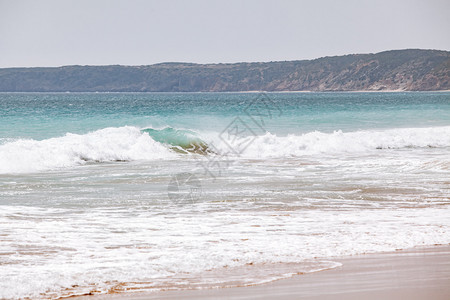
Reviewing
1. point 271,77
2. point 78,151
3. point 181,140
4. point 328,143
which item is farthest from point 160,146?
point 271,77

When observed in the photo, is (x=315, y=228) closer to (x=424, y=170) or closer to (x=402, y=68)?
(x=424, y=170)

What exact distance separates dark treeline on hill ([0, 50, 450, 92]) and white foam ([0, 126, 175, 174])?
491ft

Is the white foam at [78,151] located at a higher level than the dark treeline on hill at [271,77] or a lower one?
lower

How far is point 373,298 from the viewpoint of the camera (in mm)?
5770

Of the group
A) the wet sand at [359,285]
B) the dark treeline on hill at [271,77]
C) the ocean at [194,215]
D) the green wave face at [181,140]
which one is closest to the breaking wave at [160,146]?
the green wave face at [181,140]

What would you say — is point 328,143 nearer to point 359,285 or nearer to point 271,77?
point 359,285

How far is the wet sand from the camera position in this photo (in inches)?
233

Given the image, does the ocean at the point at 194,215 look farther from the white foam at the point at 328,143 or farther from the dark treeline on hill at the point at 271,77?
the dark treeline on hill at the point at 271,77

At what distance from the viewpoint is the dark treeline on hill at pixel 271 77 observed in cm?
17675

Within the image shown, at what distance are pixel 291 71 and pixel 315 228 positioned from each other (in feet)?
592

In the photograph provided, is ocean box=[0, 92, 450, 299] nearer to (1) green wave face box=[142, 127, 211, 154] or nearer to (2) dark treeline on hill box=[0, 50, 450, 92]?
(1) green wave face box=[142, 127, 211, 154]

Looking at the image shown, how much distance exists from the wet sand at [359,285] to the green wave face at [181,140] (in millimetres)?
19483

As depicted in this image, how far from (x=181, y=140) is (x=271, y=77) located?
507 feet

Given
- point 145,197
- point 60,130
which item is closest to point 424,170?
point 145,197
